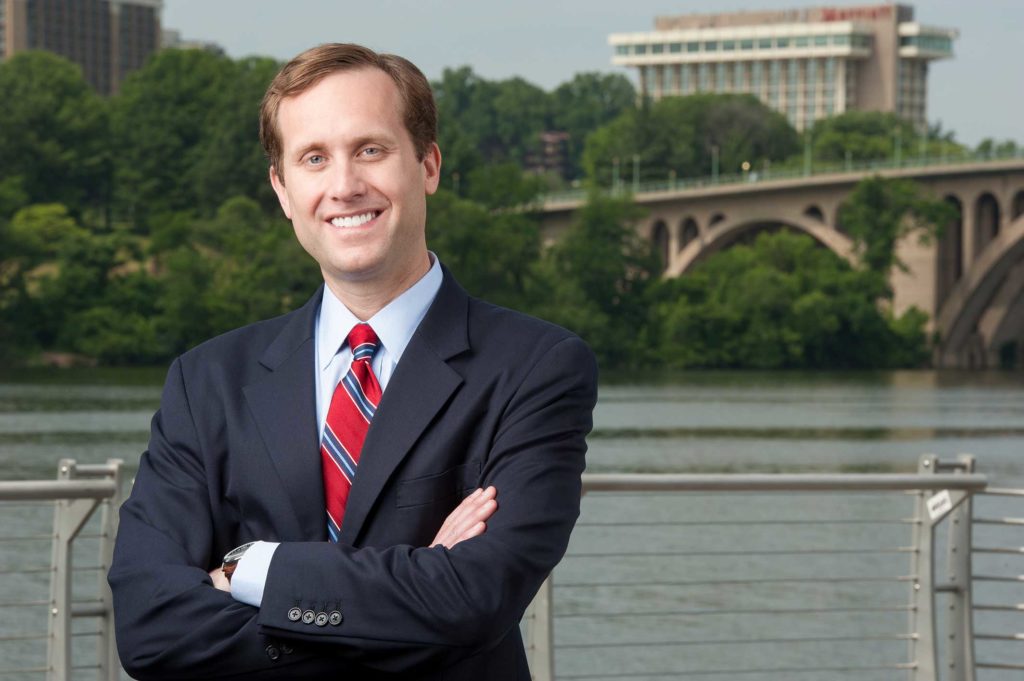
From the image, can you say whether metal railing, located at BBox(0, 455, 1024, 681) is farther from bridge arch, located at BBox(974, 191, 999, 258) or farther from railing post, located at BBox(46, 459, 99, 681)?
bridge arch, located at BBox(974, 191, 999, 258)

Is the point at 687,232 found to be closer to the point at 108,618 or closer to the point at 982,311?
the point at 982,311

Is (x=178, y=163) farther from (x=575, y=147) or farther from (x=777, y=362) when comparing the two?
(x=575, y=147)

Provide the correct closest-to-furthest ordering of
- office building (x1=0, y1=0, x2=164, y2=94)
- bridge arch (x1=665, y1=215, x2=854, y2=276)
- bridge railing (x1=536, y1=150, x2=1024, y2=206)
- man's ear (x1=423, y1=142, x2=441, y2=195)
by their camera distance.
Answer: man's ear (x1=423, y1=142, x2=441, y2=195) < bridge railing (x1=536, y1=150, x2=1024, y2=206) < bridge arch (x1=665, y1=215, x2=854, y2=276) < office building (x1=0, y1=0, x2=164, y2=94)

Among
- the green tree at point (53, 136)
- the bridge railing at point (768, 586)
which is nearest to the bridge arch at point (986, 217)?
the green tree at point (53, 136)

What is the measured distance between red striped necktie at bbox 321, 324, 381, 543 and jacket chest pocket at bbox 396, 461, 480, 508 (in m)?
0.07

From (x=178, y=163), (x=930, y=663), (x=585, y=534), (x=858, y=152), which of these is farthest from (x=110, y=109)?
(x=930, y=663)

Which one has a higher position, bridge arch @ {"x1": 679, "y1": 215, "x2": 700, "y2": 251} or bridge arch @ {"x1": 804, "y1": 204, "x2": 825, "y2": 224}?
bridge arch @ {"x1": 804, "y1": 204, "x2": 825, "y2": 224}

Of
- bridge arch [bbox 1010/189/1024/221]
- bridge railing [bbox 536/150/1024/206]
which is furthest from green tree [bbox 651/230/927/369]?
bridge railing [bbox 536/150/1024/206]

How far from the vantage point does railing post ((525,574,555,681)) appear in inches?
165

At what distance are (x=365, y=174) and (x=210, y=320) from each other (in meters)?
50.8

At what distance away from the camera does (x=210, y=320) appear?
2071 inches

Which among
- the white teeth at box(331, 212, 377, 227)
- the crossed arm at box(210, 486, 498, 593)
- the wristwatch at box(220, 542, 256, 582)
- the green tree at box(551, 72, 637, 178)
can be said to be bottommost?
the wristwatch at box(220, 542, 256, 582)

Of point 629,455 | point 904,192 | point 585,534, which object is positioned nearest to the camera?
point 585,534

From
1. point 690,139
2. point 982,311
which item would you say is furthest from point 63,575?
point 690,139
